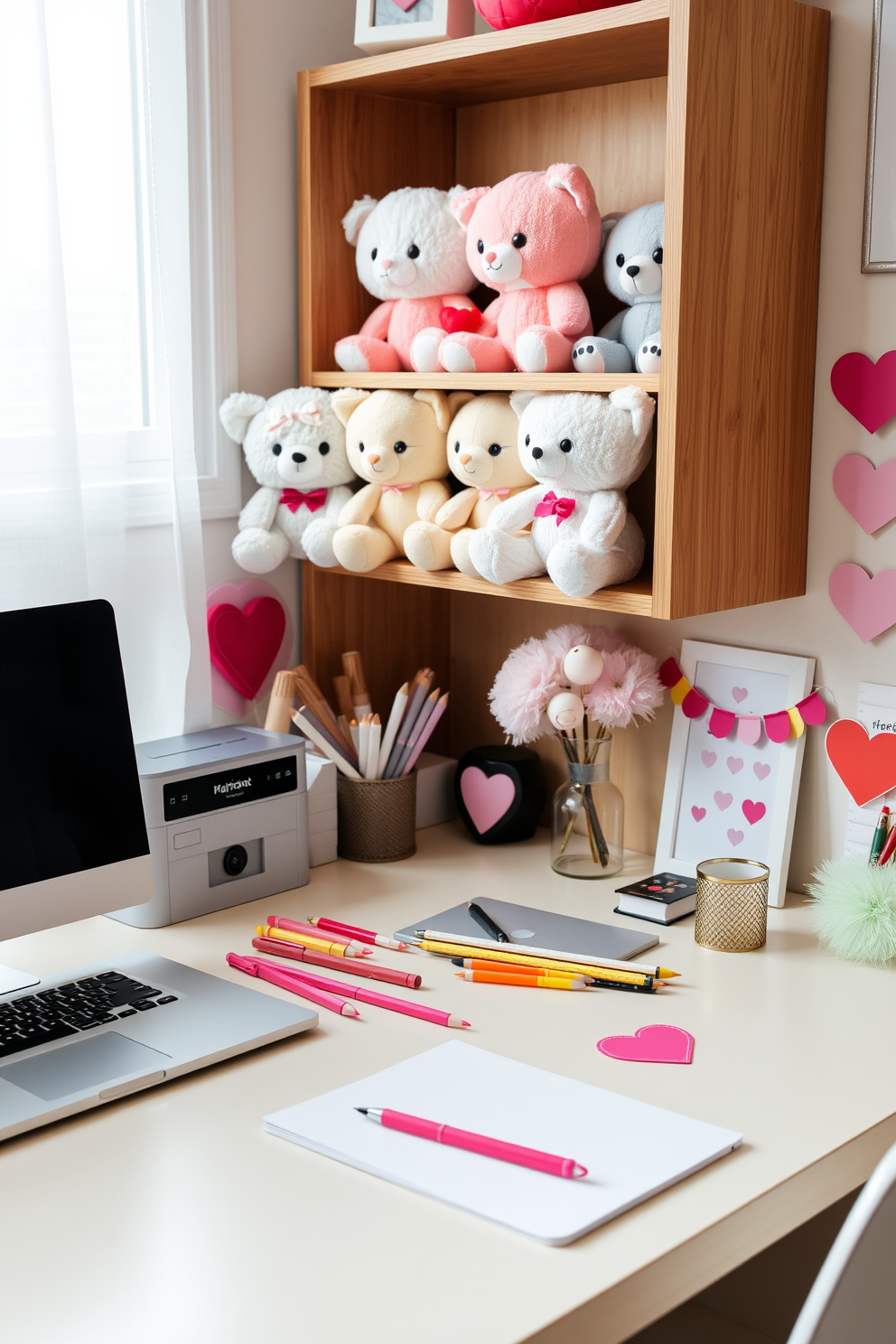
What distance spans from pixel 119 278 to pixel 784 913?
107 centimetres

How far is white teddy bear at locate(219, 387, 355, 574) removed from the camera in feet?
5.53

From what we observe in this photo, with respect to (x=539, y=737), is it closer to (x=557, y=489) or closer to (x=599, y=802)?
(x=599, y=802)

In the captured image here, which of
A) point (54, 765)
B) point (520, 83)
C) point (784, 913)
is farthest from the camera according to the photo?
point (520, 83)

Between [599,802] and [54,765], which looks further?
[599,802]

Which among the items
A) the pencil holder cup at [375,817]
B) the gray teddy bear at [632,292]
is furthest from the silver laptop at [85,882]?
the gray teddy bear at [632,292]

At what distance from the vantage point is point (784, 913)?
1525mm

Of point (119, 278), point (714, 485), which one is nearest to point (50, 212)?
point (119, 278)

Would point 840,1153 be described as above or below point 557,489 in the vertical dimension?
below

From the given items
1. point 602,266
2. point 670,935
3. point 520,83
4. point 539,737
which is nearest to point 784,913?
point 670,935

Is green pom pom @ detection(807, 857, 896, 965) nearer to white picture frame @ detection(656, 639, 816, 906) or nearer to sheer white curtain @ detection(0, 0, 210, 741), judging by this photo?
white picture frame @ detection(656, 639, 816, 906)

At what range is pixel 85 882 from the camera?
1.28 meters

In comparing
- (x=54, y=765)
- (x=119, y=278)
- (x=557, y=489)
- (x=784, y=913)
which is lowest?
(x=784, y=913)

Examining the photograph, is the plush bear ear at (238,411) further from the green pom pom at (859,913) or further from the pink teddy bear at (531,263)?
the green pom pom at (859,913)

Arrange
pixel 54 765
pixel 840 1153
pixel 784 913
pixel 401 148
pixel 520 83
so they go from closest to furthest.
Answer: pixel 840 1153
pixel 54 765
pixel 784 913
pixel 520 83
pixel 401 148
